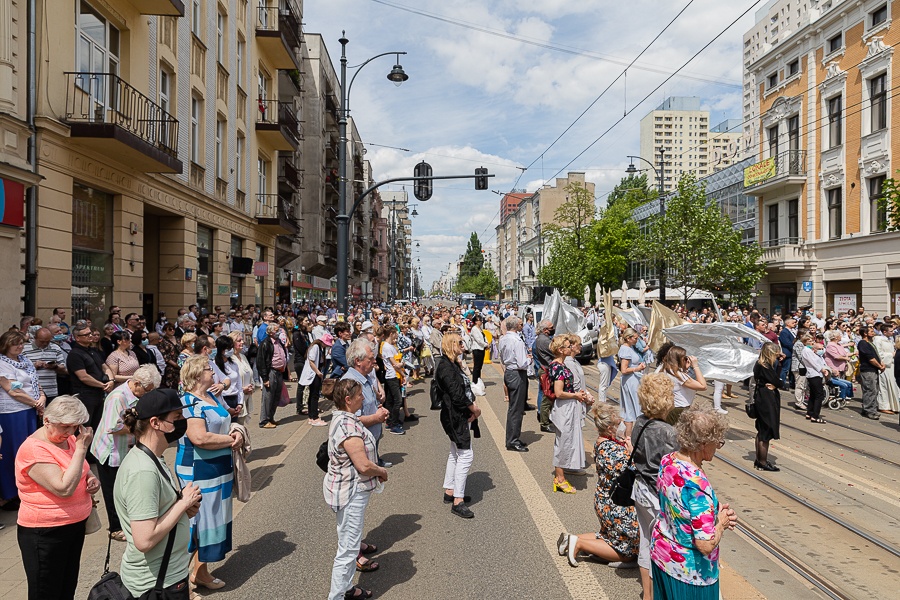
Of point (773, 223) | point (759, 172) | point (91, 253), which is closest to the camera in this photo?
point (91, 253)

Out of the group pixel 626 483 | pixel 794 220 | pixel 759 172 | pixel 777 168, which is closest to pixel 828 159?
pixel 777 168

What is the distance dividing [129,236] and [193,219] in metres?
4.13

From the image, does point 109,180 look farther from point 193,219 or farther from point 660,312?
point 660,312

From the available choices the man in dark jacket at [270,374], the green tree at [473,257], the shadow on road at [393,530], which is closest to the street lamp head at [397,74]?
the man in dark jacket at [270,374]

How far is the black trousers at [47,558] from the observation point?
3.27m

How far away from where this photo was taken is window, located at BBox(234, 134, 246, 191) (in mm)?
22302

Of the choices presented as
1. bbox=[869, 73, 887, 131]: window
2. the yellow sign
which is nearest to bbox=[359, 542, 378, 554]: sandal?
bbox=[869, 73, 887, 131]: window

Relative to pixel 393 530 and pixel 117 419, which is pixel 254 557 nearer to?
pixel 393 530

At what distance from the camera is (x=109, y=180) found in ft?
42.7

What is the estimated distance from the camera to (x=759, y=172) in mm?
33156

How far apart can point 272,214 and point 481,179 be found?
1176 cm

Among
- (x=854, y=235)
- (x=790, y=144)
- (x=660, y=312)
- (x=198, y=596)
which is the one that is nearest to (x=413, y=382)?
(x=660, y=312)

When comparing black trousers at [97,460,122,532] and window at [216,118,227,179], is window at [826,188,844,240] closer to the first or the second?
window at [216,118,227,179]

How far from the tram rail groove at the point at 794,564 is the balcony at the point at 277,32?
24387 millimetres
